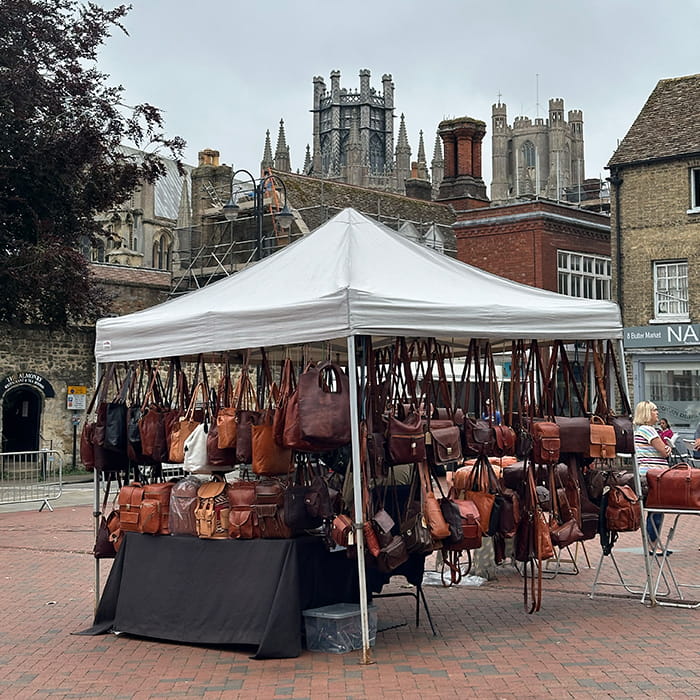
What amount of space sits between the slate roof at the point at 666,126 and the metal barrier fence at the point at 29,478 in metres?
18.0

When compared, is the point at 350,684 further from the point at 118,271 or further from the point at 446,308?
the point at 118,271

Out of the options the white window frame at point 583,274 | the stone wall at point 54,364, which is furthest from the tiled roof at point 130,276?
the white window frame at point 583,274

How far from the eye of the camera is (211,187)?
139 feet

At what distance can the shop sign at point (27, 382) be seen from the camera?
28672mm

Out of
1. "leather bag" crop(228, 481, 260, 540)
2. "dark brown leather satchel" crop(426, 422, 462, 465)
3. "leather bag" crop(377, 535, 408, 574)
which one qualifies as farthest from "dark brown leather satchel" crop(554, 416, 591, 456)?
"leather bag" crop(228, 481, 260, 540)

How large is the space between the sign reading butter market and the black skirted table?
22.9 metres

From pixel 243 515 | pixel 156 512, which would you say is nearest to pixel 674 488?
pixel 243 515

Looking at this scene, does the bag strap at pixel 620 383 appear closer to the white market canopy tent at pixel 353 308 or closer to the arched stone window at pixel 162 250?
the white market canopy tent at pixel 353 308

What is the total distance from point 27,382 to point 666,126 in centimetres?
1937

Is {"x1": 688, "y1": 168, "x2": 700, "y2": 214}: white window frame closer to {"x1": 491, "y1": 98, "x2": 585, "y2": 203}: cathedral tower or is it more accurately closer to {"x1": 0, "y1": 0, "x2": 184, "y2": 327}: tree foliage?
{"x1": 0, "y1": 0, "x2": 184, "y2": 327}: tree foliage

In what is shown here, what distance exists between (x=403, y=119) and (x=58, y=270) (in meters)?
126

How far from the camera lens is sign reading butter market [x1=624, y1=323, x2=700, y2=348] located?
2888 cm

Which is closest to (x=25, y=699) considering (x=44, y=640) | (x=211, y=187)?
(x=44, y=640)

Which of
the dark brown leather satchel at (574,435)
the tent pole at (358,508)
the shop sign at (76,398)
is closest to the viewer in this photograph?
the tent pole at (358,508)
